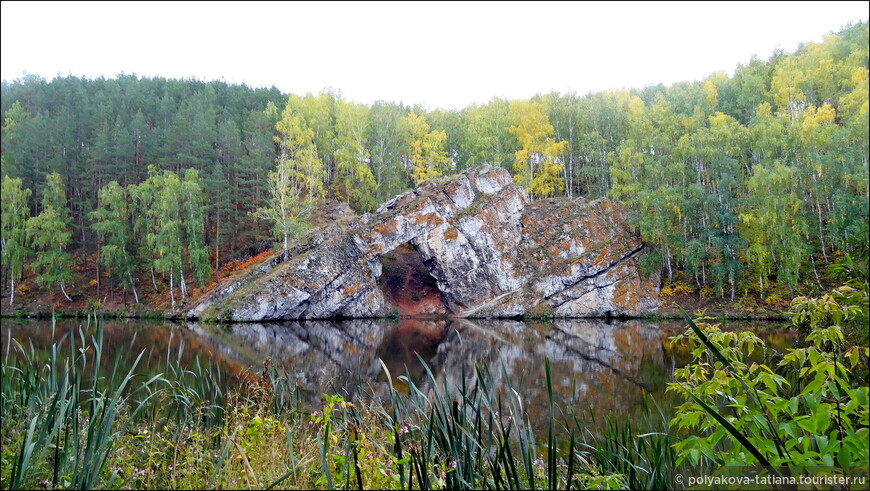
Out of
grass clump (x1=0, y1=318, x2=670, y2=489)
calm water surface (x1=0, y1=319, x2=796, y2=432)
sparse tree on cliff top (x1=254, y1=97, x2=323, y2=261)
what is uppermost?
sparse tree on cliff top (x1=254, y1=97, x2=323, y2=261)

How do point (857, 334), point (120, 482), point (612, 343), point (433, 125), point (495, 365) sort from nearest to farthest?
point (857, 334) < point (120, 482) < point (495, 365) < point (612, 343) < point (433, 125)

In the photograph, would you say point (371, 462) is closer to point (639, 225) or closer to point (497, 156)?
point (639, 225)

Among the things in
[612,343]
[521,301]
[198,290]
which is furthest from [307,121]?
[612,343]

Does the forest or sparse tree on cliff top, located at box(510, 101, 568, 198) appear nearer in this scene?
the forest

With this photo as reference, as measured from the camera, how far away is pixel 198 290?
106 feet

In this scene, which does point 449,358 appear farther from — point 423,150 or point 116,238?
point 423,150

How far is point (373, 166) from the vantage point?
143 ft

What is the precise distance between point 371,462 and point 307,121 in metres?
46.9

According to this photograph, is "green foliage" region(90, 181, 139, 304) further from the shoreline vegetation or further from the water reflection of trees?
the shoreline vegetation

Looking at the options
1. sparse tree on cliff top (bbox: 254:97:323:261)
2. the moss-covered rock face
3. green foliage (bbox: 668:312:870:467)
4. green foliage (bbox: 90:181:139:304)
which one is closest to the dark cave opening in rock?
the moss-covered rock face

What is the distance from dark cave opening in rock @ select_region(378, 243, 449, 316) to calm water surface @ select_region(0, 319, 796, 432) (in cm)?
1269

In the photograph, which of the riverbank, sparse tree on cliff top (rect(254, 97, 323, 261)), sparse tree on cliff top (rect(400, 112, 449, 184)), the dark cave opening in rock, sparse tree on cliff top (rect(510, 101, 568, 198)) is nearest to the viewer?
the riverbank

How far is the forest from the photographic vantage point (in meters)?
18.8

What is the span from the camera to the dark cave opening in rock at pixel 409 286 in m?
34.0
